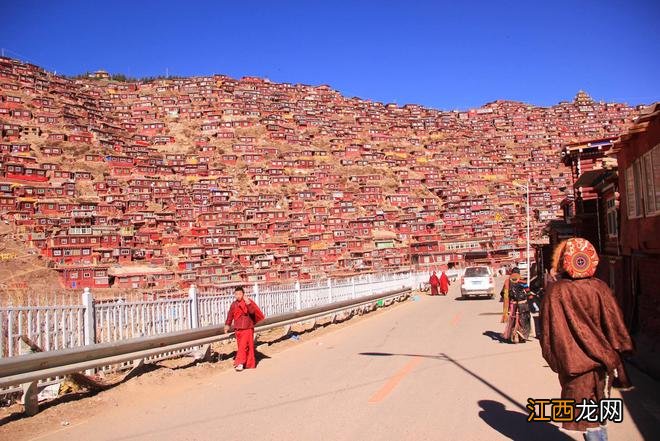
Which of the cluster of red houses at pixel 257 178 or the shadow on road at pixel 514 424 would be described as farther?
the cluster of red houses at pixel 257 178

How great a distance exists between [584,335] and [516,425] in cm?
239

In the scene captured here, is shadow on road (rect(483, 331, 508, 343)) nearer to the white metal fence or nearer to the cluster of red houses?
the white metal fence

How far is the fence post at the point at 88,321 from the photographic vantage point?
358 inches

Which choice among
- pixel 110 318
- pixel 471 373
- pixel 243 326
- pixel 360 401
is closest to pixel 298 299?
pixel 243 326

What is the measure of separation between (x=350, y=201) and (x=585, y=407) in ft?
336

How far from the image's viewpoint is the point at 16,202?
76188mm

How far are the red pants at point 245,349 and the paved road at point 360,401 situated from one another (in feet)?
1.02

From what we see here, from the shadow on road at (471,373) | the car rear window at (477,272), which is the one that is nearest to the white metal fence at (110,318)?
the shadow on road at (471,373)

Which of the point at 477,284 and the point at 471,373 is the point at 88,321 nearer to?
the point at 471,373

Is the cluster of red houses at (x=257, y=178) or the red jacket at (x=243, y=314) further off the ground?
the cluster of red houses at (x=257, y=178)

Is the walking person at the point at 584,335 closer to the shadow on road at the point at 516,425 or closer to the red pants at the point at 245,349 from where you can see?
the shadow on road at the point at 516,425

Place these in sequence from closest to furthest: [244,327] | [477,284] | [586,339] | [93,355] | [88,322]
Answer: [586,339] → [93,355] → [88,322] → [244,327] → [477,284]

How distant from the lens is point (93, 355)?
841 cm

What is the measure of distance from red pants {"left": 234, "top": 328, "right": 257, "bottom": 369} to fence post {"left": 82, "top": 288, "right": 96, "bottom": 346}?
9.43 feet
